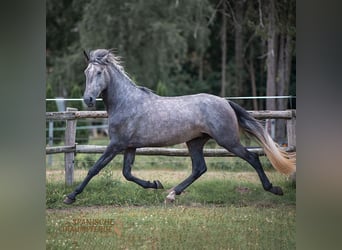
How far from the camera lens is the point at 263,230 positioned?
18.2ft

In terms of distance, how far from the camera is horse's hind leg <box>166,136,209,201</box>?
225 inches

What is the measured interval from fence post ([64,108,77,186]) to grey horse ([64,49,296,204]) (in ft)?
0.44

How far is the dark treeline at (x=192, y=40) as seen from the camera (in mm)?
5875

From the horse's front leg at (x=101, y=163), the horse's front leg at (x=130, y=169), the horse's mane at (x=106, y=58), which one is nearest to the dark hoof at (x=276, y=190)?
the horse's front leg at (x=130, y=169)

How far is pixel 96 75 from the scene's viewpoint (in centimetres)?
565

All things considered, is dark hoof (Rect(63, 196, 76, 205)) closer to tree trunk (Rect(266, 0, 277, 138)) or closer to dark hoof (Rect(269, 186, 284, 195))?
dark hoof (Rect(269, 186, 284, 195))

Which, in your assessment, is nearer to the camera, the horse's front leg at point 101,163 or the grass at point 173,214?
the grass at point 173,214

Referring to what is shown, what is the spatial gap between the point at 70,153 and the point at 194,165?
1.20m

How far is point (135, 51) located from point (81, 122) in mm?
1028

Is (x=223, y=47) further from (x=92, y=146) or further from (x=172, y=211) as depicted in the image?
(x=172, y=211)

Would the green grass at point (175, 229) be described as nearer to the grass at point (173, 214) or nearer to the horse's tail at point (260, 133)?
the grass at point (173, 214)
